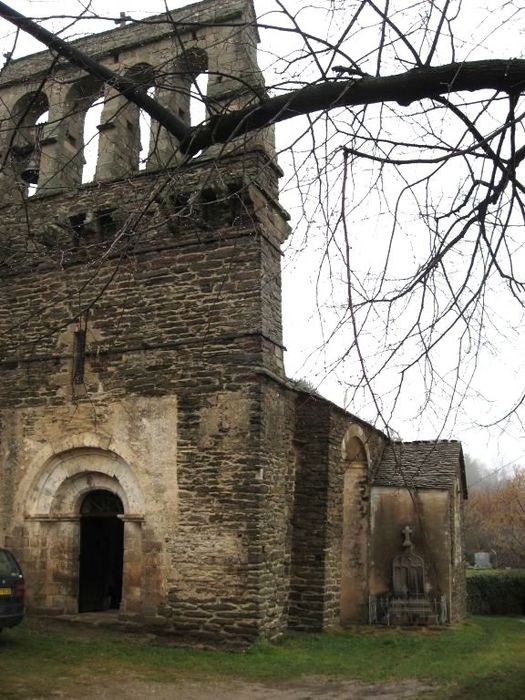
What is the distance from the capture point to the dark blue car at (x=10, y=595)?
9.68m

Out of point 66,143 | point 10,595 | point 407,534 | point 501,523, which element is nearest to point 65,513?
point 10,595

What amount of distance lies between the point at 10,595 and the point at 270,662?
378cm

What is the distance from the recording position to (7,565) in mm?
10227

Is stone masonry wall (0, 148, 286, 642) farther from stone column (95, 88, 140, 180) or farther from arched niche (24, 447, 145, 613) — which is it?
stone column (95, 88, 140, 180)

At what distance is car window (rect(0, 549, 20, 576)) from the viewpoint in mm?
10037

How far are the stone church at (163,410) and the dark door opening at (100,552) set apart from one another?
0.04 m

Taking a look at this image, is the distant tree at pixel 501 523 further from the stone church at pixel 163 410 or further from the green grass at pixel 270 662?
the stone church at pixel 163 410

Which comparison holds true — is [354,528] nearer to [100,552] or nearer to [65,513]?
[100,552]

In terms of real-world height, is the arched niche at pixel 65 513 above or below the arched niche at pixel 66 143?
below

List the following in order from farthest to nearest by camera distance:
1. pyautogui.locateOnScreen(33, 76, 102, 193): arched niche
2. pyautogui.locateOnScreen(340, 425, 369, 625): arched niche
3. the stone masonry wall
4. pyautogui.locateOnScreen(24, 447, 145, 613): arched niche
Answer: pyautogui.locateOnScreen(340, 425, 369, 625): arched niche
pyautogui.locateOnScreen(33, 76, 102, 193): arched niche
pyautogui.locateOnScreen(24, 447, 145, 613): arched niche
the stone masonry wall

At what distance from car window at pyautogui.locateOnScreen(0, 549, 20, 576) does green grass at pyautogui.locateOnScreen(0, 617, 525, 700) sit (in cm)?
102

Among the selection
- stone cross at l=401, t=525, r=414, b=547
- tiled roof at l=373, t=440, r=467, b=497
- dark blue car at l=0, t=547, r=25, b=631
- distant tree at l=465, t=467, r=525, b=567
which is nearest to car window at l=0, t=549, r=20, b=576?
dark blue car at l=0, t=547, r=25, b=631

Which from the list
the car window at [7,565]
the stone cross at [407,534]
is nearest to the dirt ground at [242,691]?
the car window at [7,565]

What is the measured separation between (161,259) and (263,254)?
1919 mm
